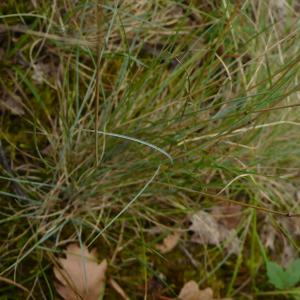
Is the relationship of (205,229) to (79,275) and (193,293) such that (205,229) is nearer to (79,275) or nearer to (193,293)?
(193,293)

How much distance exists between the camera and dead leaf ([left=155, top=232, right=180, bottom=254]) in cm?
168

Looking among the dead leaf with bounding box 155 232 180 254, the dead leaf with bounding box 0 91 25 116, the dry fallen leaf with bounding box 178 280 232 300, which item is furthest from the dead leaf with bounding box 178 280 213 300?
the dead leaf with bounding box 0 91 25 116

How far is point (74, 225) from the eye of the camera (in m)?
1.53

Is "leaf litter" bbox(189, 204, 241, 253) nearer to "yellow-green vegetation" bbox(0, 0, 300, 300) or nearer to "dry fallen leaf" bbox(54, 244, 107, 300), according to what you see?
"yellow-green vegetation" bbox(0, 0, 300, 300)

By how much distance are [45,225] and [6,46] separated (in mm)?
612

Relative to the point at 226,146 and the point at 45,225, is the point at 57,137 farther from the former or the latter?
the point at 226,146

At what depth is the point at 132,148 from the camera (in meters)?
1.51

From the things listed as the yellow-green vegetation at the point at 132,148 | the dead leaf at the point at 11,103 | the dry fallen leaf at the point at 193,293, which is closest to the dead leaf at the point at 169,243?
the yellow-green vegetation at the point at 132,148

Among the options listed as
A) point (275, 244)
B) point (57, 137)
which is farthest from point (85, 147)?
point (275, 244)

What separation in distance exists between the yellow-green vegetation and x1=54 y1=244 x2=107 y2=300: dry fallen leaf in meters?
0.04

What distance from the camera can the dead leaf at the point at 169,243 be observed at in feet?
5.50

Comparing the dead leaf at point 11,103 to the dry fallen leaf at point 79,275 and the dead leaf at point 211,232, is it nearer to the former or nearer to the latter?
the dry fallen leaf at point 79,275

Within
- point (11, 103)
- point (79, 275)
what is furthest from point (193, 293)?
point (11, 103)

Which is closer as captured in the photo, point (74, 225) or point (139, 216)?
point (74, 225)
